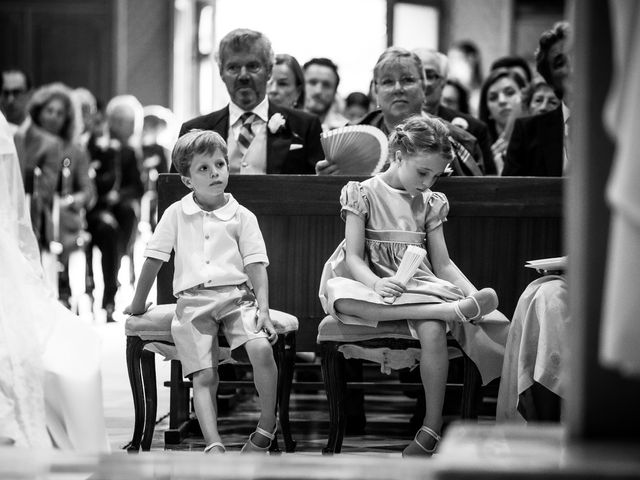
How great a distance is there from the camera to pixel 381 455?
4.57 meters

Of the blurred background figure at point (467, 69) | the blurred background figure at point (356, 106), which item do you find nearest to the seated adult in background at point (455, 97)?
the blurred background figure at point (356, 106)

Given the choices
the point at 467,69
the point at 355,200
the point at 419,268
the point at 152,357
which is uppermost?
the point at 467,69

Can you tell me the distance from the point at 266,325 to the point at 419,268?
668 millimetres

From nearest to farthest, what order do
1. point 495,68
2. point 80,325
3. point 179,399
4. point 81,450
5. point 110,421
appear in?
1. point 81,450
2. point 80,325
3. point 179,399
4. point 110,421
5. point 495,68

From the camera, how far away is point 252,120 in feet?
18.0

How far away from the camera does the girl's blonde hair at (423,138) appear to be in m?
4.30

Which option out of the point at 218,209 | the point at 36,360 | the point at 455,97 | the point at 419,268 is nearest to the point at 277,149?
the point at 218,209

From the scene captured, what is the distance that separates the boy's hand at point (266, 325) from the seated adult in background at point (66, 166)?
5473 mm

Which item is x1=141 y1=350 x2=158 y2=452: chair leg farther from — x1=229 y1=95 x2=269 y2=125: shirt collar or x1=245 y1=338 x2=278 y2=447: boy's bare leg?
x1=229 y1=95 x2=269 y2=125: shirt collar

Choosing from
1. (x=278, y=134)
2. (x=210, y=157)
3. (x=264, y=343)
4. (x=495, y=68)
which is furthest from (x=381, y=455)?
(x=495, y=68)

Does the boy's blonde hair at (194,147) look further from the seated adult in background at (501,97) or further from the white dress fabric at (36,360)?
the seated adult in background at (501,97)

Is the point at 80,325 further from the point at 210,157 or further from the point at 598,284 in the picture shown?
the point at 598,284

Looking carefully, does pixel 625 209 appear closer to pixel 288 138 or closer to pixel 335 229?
pixel 335 229

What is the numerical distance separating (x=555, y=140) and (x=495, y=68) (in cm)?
227
